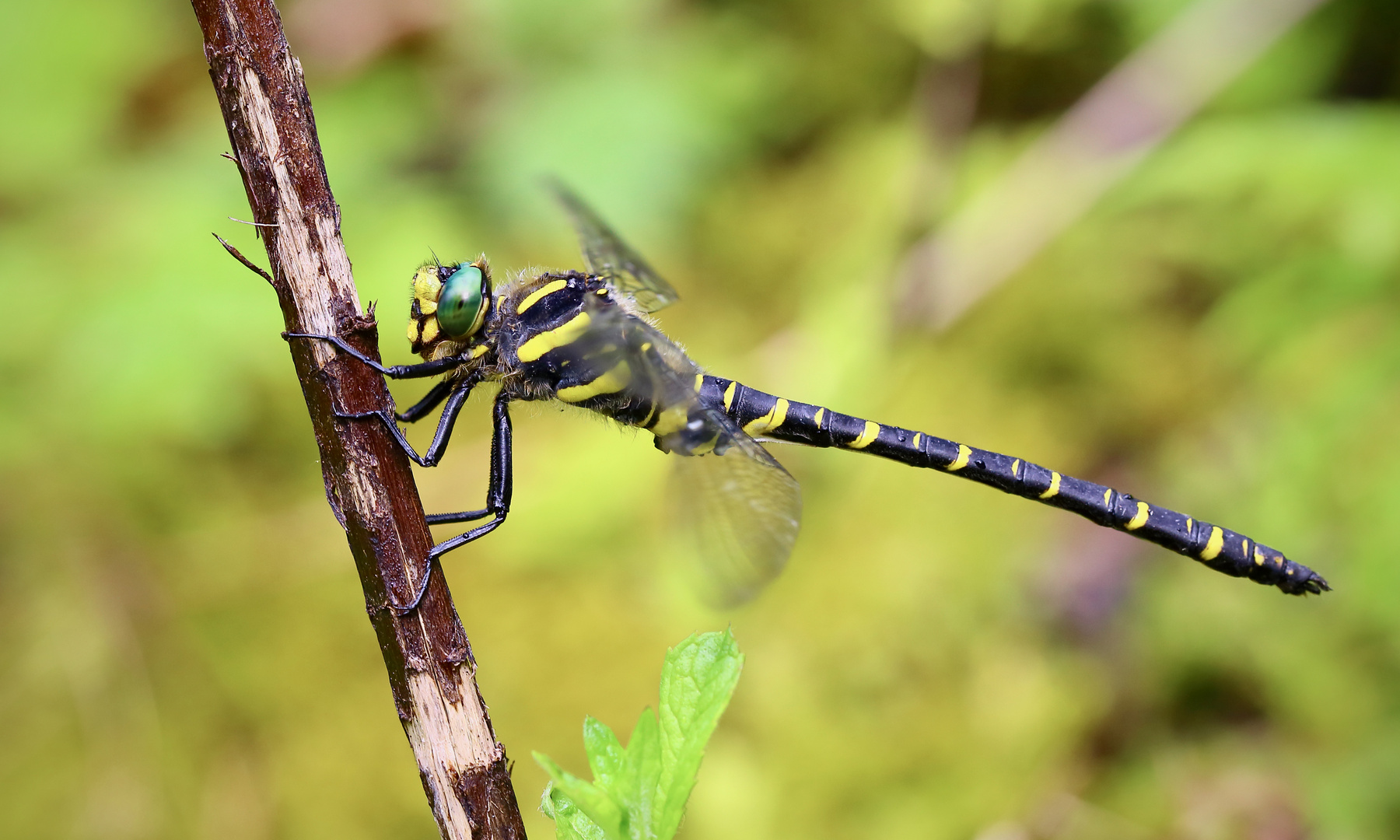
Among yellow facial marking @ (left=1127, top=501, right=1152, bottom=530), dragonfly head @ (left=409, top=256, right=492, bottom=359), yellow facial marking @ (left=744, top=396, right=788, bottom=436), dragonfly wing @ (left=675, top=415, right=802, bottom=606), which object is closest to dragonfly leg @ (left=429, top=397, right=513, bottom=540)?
dragonfly head @ (left=409, top=256, right=492, bottom=359)

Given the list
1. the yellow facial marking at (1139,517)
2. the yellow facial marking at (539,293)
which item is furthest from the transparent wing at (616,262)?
the yellow facial marking at (1139,517)

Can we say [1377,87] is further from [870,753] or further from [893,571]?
[870,753]

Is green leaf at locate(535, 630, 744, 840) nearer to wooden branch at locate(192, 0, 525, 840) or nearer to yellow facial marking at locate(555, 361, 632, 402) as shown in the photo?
wooden branch at locate(192, 0, 525, 840)

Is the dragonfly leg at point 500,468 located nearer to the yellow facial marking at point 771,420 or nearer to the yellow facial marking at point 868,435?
the yellow facial marking at point 771,420

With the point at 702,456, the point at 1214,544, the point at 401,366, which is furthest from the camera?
the point at 1214,544

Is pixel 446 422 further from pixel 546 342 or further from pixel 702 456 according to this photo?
pixel 702 456

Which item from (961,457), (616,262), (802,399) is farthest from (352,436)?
(802,399)
